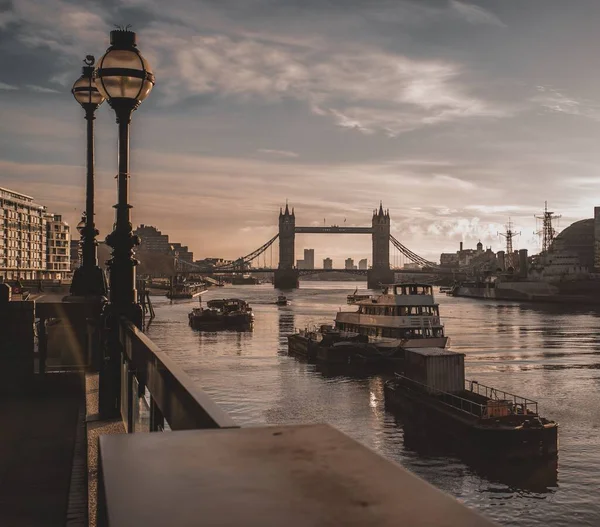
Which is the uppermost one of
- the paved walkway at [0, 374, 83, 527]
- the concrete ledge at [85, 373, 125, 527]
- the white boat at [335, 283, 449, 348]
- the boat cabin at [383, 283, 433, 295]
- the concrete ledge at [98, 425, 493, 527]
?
the concrete ledge at [98, 425, 493, 527]

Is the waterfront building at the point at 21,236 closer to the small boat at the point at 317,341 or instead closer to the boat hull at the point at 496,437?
the small boat at the point at 317,341

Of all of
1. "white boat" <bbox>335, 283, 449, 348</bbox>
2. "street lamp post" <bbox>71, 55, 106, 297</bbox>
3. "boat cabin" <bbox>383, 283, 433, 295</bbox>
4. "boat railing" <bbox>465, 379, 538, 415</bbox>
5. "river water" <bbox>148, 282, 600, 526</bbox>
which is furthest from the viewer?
"boat cabin" <bbox>383, 283, 433, 295</bbox>

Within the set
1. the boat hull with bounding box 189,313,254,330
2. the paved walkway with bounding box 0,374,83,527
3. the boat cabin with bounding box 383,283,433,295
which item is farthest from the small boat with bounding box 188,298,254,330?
the paved walkway with bounding box 0,374,83,527

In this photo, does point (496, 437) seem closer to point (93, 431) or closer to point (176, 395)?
point (93, 431)

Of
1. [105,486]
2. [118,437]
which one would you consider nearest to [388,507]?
[105,486]

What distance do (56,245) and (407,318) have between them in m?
152

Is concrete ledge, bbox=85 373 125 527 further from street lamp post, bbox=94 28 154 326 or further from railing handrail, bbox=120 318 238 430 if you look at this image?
street lamp post, bbox=94 28 154 326

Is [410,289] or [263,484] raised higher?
[263,484]

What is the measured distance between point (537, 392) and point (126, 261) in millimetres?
42047

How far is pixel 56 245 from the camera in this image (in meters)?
192

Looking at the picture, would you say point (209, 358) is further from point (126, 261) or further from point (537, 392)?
point (126, 261)

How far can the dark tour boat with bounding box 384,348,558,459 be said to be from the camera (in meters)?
30.5

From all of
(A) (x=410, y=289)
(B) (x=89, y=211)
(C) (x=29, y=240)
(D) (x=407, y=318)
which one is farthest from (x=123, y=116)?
(C) (x=29, y=240)

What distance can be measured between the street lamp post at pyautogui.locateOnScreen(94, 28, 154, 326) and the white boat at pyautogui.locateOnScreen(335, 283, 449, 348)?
173ft
